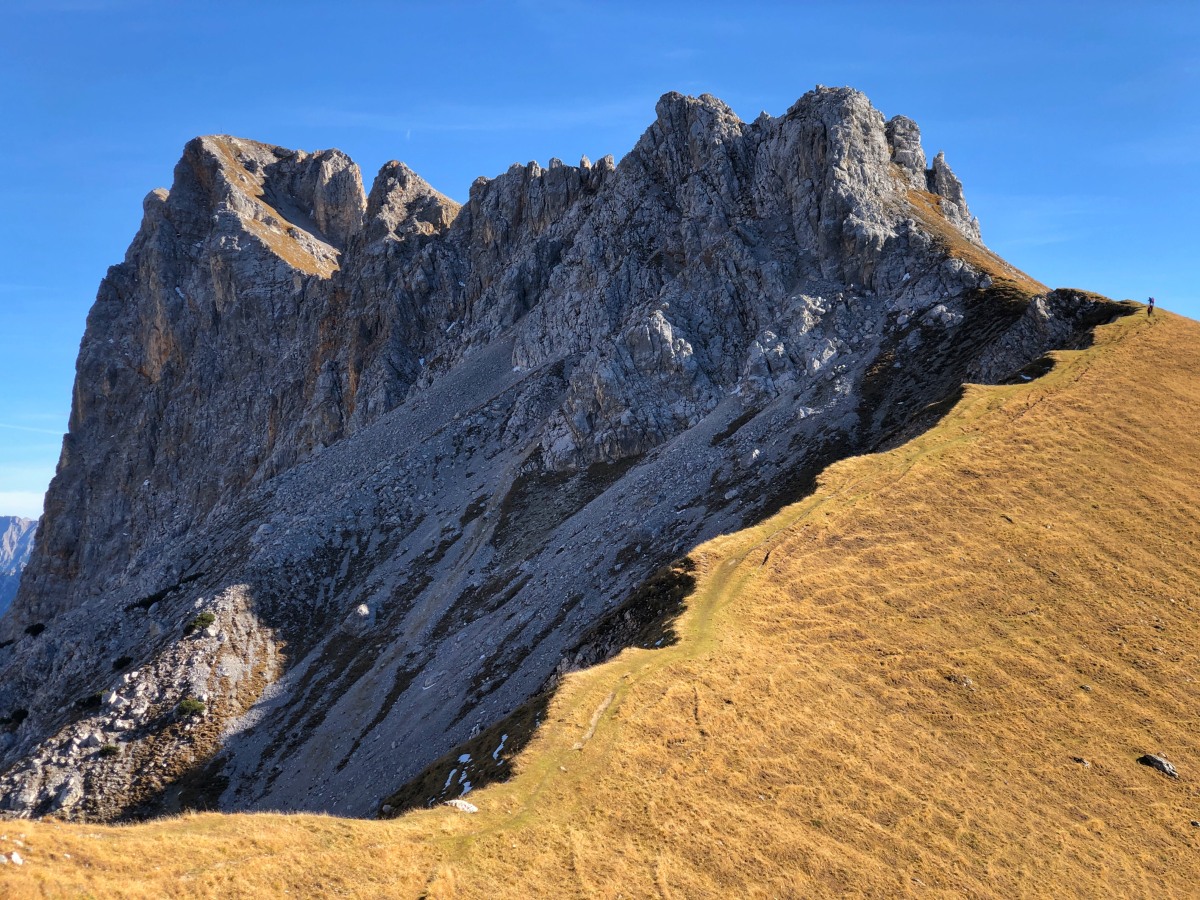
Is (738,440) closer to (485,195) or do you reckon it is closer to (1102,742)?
(1102,742)

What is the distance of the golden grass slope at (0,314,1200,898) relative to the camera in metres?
23.6

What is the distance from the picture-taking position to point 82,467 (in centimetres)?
17525

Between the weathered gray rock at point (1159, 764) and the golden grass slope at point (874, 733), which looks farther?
the weathered gray rock at point (1159, 764)

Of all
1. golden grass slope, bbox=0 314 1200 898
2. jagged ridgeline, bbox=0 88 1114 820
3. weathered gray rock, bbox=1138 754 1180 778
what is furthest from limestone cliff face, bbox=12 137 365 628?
weathered gray rock, bbox=1138 754 1180 778

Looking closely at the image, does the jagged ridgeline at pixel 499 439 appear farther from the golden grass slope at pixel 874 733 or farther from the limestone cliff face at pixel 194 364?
the golden grass slope at pixel 874 733

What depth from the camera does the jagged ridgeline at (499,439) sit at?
6209 centimetres

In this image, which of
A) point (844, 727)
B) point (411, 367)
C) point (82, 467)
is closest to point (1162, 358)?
point (844, 727)

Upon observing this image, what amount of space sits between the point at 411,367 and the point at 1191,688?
117915mm

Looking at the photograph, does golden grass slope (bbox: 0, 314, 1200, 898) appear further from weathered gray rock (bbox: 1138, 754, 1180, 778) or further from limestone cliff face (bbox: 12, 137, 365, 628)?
limestone cliff face (bbox: 12, 137, 365, 628)

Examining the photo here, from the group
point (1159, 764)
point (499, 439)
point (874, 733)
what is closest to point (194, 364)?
point (499, 439)

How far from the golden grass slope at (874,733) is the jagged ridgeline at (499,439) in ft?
30.4

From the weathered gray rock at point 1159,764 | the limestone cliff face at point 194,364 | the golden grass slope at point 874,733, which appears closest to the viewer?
the golden grass slope at point 874,733

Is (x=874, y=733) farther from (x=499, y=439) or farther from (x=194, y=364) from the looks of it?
(x=194, y=364)

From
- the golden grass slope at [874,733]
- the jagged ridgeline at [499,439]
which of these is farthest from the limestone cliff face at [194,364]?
the golden grass slope at [874,733]
